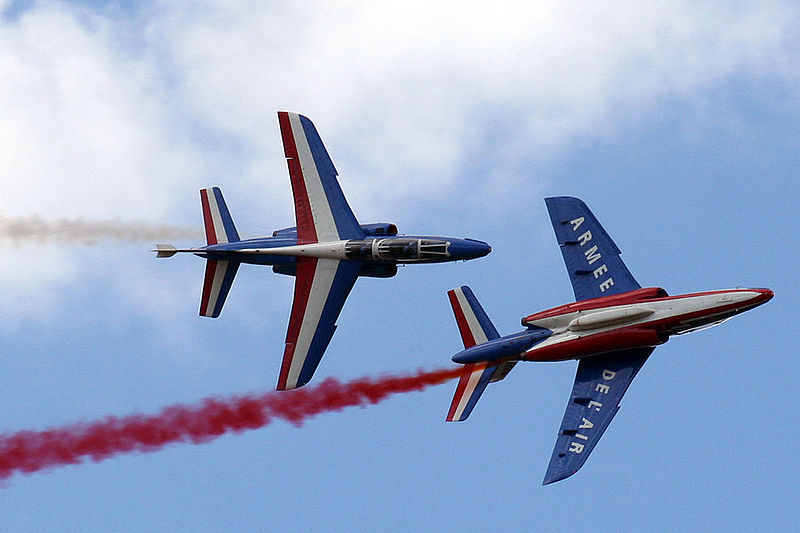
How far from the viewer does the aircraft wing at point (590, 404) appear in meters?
63.0

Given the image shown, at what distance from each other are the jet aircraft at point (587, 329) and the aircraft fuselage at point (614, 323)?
0.13 feet

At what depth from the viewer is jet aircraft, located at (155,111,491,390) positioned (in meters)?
67.7

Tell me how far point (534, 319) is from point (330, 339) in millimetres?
9201

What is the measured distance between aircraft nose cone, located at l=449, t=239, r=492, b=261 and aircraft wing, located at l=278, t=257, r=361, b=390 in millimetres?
4346

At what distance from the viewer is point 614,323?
63719 millimetres

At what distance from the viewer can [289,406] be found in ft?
222

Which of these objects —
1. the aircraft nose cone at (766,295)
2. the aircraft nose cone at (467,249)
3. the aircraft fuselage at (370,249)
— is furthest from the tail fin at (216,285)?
the aircraft nose cone at (766,295)

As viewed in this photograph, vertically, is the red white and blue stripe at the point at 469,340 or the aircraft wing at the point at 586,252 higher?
the aircraft wing at the point at 586,252

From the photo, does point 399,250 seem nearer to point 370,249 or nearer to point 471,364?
point 370,249

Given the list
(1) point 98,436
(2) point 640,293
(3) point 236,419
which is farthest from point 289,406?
(2) point 640,293

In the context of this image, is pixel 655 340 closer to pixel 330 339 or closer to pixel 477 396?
pixel 477 396

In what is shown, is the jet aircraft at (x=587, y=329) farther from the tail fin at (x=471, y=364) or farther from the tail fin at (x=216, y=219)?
the tail fin at (x=216, y=219)

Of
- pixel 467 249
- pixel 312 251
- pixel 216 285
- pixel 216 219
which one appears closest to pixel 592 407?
pixel 467 249

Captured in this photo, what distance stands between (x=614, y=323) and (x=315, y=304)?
13.2 m
